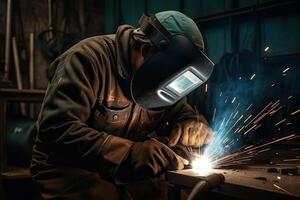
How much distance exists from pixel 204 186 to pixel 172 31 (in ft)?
2.45

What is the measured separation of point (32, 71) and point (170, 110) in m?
2.71

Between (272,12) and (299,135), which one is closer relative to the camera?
(299,135)

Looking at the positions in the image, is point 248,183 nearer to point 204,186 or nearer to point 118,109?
point 204,186

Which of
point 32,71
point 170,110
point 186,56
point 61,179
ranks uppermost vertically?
point 32,71

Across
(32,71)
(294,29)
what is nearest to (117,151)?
(294,29)

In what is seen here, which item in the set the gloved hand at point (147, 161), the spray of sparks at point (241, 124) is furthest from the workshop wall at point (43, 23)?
the gloved hand at point (147, 161)

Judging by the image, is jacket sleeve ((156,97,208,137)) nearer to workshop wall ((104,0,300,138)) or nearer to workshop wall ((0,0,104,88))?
workshop wall ((104,0,300,138))

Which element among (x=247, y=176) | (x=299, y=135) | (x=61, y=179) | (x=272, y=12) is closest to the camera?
(x=247, y=176)

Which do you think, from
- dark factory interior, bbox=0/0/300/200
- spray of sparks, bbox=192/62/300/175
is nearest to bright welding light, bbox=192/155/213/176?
dark factory interior, bbox=0/0/300/200

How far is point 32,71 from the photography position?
15.5ft

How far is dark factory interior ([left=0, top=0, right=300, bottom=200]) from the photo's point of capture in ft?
6.04

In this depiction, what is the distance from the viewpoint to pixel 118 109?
2174mm

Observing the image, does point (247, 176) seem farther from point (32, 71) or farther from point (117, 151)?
point (32, 71)

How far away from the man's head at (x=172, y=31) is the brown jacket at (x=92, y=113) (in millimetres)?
112
